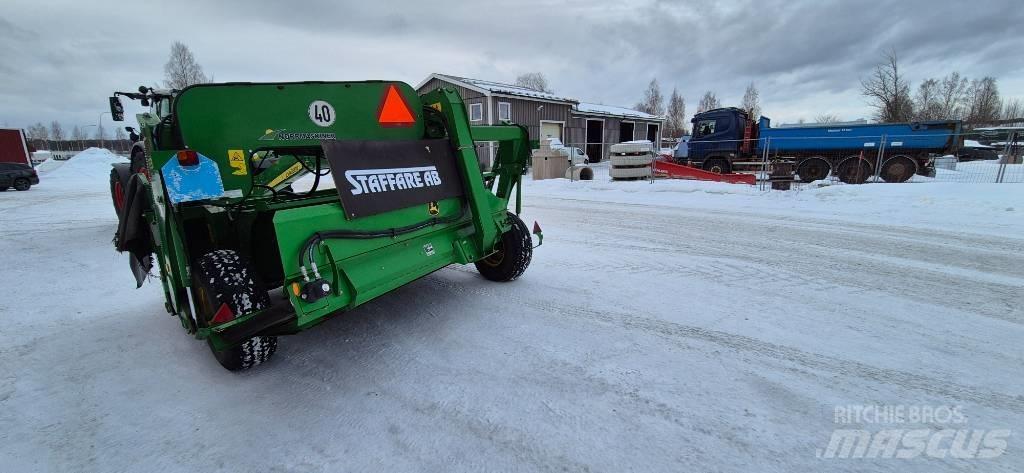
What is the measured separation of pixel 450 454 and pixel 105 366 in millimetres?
2548

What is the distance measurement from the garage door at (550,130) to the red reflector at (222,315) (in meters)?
21.8

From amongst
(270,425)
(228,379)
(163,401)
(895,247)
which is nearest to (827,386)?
(270,425)

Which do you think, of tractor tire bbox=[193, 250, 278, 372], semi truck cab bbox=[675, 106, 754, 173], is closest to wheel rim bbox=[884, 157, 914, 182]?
semi truck cab bbox=[675, 106, 754, 173]

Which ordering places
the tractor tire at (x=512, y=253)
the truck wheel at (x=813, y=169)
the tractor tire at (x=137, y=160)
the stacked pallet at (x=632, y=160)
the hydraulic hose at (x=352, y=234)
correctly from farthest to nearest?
1. the truck wheel at (x=813, y=169)
2. the stacked pallet at (x=632, y=160)
3. the tractor tire at (x=512, y=253)
4. the tractor tire at (x=137, y=160)
5. the hydraulic hose at (x=352, y=234)

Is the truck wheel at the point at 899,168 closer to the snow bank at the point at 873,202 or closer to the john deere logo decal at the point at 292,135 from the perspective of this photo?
the snow bank at the point at 873,202

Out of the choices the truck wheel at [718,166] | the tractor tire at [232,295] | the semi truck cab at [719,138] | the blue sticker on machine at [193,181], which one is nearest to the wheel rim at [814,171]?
the semi truck cab at [719,138]

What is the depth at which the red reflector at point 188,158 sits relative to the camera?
2.32 metres

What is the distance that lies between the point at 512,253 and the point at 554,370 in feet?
5.49

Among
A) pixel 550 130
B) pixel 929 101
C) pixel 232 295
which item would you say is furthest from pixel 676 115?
pixel 232 295

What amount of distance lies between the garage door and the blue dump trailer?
8.05 meters

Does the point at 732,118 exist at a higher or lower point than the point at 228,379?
higher

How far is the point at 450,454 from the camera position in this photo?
1.97m

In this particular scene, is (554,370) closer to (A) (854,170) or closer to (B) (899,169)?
(A) (854,170)

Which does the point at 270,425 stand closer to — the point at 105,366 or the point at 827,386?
the point at 105,366
